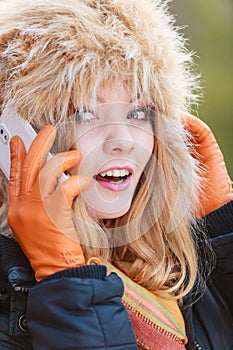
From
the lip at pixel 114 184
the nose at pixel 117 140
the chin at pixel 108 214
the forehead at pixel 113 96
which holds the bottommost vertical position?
the chin at pixel 108 214

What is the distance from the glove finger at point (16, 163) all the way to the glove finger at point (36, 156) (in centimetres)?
2

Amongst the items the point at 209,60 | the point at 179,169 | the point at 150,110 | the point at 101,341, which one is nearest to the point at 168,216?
the point at 179,169

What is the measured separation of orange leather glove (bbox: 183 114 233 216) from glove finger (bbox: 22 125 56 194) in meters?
0.39

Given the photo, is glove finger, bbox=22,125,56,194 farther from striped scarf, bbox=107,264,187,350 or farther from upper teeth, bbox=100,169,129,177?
striped scarf, bbox=107,264,187,350

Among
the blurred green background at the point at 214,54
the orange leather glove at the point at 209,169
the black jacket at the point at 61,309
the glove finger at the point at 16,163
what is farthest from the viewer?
the blurred green background at the point at 214,54

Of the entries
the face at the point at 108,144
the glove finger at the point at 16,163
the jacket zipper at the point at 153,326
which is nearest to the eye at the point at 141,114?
the face at the point at 108,144

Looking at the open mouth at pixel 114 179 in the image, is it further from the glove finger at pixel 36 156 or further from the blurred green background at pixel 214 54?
the blurred green background at pixel 214 54

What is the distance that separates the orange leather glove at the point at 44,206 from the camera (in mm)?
1449

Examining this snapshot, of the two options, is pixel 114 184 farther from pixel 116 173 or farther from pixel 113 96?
pixel 113 96

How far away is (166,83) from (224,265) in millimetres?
409

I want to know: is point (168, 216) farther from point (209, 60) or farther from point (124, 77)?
point (209, 60)

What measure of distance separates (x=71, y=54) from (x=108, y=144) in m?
0.18

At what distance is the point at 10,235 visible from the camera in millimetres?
1572

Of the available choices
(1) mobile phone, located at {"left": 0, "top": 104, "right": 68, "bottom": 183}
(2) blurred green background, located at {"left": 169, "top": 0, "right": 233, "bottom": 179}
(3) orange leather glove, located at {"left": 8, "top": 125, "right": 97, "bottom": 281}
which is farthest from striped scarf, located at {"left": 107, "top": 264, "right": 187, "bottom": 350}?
(2) blurred green background, located at {"left": 169, "top": 0, "right": 233, "bottom": 179}
